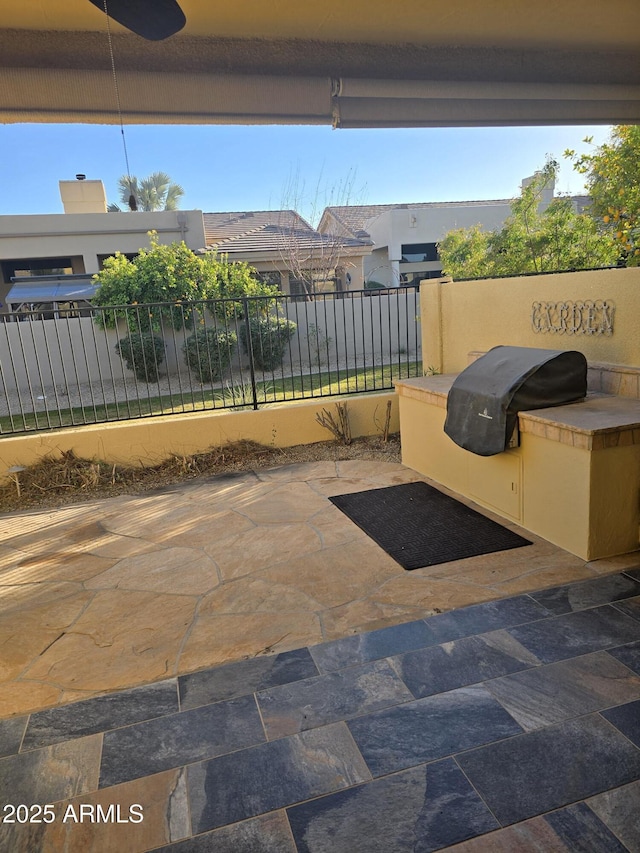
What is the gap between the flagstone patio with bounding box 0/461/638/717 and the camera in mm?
2582

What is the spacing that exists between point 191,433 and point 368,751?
13.9ft

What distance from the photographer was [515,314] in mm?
A: 4859

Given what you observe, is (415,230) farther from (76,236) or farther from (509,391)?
(509,391)

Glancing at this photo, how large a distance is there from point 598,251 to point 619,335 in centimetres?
444

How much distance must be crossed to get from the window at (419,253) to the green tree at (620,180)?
12992mm

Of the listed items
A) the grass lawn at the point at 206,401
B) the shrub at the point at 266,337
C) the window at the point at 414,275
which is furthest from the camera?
the window at the point at 414,275

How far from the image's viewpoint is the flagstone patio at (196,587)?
102 inches

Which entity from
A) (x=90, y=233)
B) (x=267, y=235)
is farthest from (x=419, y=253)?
(x=90, y=233)

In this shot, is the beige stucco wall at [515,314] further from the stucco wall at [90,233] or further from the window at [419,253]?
the window at [419,253]

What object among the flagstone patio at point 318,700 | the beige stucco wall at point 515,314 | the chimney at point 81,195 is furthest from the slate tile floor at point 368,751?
the chimney at point 81,195

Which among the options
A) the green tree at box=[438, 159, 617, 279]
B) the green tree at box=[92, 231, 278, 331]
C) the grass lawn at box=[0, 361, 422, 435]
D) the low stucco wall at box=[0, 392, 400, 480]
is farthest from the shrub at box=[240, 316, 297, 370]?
the low stucco wall at box=[0, 392, 400, 480]

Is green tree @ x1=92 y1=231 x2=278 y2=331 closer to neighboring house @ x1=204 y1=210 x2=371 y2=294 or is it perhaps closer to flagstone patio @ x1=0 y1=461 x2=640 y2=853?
neighboring house @ x1=204 y1=210 x2=371 y2=294

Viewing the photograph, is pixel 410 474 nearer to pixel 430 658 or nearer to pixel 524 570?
pixel 524 570

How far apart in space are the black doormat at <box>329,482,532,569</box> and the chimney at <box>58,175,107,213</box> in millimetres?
14500
